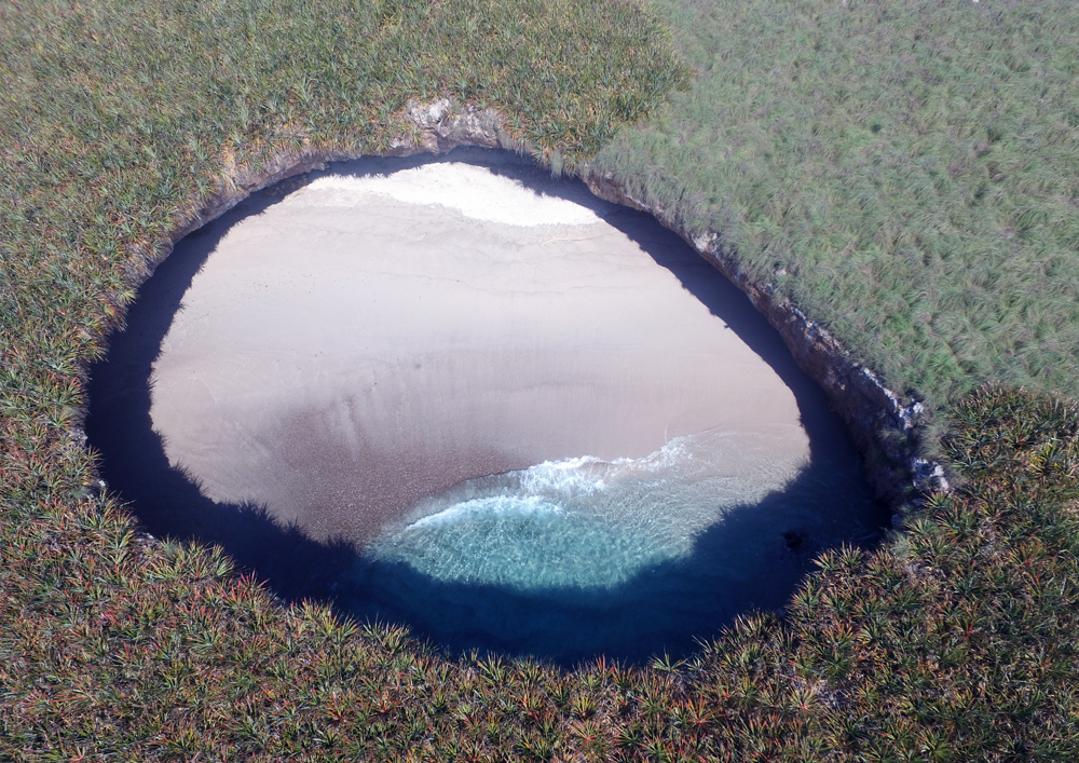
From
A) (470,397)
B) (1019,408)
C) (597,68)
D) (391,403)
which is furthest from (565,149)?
(1019,408)

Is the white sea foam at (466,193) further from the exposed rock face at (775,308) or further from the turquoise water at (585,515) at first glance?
the turquoise water at (585,515)

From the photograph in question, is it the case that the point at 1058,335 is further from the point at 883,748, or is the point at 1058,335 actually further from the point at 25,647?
the point at 25,647

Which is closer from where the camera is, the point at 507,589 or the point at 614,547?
the point at 507,589

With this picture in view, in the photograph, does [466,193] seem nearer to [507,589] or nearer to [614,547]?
[614,547]

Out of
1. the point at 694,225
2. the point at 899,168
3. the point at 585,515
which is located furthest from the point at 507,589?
the point at 899,168

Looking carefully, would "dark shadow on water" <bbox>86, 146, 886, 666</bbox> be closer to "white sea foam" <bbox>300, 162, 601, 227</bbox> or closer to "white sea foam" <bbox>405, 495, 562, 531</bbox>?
"white sea foam" <bbox>300, 162, 601, 227</bbox>

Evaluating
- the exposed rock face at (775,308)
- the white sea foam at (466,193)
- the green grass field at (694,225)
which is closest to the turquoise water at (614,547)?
the exposed rock face at (775,308)

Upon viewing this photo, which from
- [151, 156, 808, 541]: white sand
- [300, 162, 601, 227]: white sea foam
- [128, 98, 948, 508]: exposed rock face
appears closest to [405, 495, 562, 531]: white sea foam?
[151, 156, 808, 541]: white sand

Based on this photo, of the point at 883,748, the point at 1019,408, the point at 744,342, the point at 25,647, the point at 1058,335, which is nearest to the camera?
the point at 883,748
